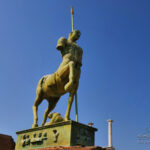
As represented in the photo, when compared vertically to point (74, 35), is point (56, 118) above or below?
below

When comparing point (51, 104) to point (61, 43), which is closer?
point (61, 43)

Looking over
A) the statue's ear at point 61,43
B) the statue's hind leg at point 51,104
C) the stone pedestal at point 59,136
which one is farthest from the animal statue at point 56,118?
the statue's ear at point 61,43

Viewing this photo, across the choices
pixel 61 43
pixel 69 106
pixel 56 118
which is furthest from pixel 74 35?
pixel 56 118

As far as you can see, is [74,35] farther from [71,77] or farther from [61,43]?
[71,77]

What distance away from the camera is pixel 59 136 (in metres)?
6.43

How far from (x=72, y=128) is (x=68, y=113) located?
73cm

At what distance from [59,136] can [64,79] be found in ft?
5.95

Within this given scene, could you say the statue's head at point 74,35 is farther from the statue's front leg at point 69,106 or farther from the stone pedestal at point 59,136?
the stone pedestal at point 59,136

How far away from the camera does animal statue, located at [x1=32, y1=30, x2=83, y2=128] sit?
277 inches

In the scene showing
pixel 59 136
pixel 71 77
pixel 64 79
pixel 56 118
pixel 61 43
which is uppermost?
pixel 61 43

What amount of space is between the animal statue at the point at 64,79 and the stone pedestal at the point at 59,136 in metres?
0.42

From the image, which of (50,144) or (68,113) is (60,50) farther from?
(50,144)

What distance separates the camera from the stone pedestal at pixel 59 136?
624 centimetres

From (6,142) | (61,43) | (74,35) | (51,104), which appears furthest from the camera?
(6,142)
